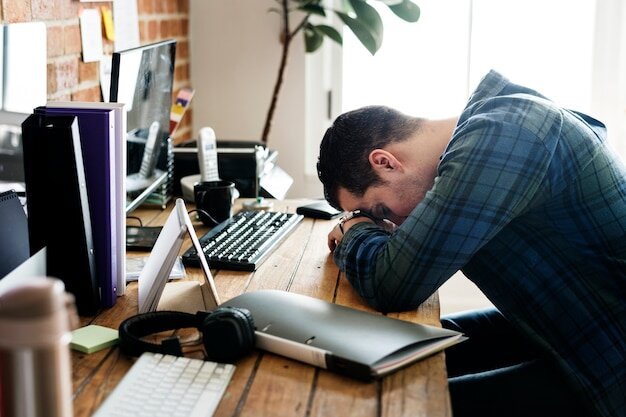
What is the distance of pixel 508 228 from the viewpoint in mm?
1528

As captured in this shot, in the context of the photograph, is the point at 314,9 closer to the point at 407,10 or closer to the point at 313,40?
the point at 313,40

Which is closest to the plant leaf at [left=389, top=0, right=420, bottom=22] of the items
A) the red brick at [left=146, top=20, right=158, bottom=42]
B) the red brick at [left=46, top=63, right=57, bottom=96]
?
the red brick at [left=146, top=20, right=158, bottom=42]

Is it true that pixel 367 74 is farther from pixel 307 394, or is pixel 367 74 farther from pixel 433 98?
pixel 307 394

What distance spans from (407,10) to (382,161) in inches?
50.3

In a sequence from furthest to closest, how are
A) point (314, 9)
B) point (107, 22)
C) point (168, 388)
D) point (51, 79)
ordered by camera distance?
point (314, 9) → point (107, 22) → point (51, 79) → point (168, 388)

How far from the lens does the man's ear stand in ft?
5.32

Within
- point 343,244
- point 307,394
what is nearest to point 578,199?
point 343,244

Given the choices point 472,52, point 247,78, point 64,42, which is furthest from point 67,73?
point 472,52

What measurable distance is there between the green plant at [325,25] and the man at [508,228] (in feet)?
3.85

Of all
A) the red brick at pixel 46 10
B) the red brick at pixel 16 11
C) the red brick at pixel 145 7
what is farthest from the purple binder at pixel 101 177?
the red brick at pixel 145 7

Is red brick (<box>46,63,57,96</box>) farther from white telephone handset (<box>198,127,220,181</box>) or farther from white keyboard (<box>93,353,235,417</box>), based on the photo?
white keyboard (<box>93,353,235,417</box>)

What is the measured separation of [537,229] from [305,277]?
0.44m

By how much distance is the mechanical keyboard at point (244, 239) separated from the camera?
1.66 meters

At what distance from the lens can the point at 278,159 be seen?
3166 millimetres
